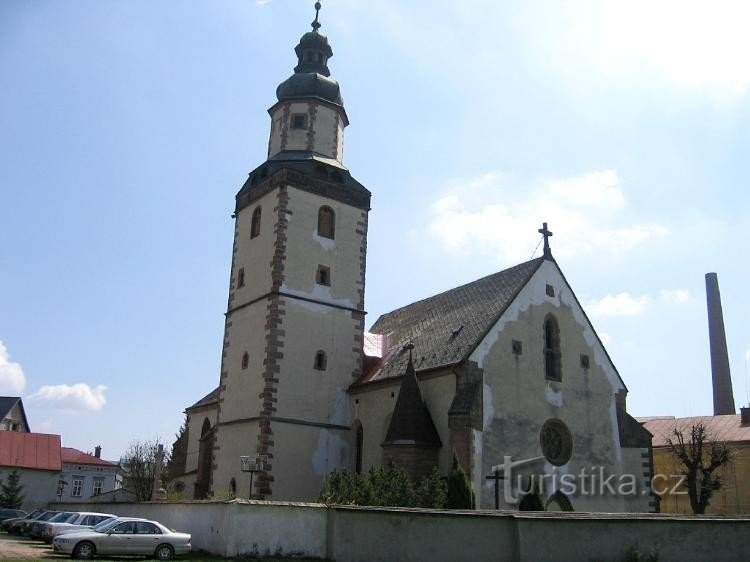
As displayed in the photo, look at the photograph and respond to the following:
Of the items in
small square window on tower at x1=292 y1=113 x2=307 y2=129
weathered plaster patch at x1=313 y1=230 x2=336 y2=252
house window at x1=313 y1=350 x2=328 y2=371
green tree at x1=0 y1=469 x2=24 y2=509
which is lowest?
green tree at x1=0 y1=469 x2=24 y2=509

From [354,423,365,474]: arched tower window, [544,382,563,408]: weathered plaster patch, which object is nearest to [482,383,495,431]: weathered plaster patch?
[544,382,563,408]: weathered plaster patch

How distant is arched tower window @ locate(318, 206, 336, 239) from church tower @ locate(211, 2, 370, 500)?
5 centimetres

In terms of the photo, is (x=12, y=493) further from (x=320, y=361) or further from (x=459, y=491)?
(x=459, y=491)

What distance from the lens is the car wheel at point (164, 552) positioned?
18625 mm

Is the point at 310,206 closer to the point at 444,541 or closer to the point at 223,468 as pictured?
the point at 223,468

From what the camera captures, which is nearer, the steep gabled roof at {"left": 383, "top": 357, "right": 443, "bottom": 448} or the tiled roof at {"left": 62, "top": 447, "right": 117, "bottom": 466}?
the steep gabled roof at {"left": 383, "top": 357, "right": 443, "bottom": 448}

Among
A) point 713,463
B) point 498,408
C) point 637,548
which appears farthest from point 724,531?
point 713,463

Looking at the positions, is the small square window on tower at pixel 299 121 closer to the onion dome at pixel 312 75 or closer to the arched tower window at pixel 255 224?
the onion dome at pixel 312 75

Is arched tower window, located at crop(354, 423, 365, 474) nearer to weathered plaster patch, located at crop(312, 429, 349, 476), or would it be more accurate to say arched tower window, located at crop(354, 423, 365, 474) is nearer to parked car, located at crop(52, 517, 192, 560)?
weathered plaster patch, located at crop(312, 429, 349, 476)

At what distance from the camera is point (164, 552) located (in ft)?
61.3

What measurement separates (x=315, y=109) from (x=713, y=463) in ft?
90.5

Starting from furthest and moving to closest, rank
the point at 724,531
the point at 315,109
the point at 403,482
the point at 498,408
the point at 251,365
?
the point at 315,109, the point at 251,365, the point at 498,408, the point at 403,482, the point at 724,531

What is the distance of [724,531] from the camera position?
19.1 meters

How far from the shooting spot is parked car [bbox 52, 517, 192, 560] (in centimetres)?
1872
